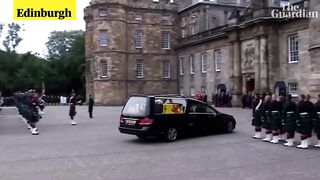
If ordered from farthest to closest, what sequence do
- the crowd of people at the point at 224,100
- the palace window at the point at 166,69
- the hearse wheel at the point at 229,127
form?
1. the palace window at the point at 166,69
2. the crowd of people at the point at 224,100
3. the hearse wheel at the point at 229,127

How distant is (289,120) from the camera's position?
15422 millimetres

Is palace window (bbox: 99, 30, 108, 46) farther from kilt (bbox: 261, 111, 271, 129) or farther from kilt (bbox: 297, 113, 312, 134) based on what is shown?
kilt (bbox: 297, 113, 312, 134)

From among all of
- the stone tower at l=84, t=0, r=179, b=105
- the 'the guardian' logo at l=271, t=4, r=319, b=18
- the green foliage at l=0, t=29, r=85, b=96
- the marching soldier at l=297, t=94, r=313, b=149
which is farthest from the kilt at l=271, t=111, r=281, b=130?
the green foliage at l=0, t=29, r=85, b=96

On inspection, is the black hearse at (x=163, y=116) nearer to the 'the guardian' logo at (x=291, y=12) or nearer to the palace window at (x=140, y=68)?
the 'the guardian' logo at (x=291, y=12)

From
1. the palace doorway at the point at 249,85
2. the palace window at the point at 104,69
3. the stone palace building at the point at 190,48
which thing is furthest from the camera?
the palace window at the point at 104,69

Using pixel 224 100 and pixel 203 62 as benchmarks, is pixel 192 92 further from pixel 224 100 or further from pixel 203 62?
pixel 224 100

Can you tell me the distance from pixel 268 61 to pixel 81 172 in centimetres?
3227

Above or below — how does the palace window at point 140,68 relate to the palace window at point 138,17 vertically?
below

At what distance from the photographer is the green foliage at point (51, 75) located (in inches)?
3054

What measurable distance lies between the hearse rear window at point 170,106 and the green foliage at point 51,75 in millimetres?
59458

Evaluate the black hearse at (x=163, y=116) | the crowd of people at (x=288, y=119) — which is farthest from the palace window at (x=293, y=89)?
the black hearse at (x=163, y=116)

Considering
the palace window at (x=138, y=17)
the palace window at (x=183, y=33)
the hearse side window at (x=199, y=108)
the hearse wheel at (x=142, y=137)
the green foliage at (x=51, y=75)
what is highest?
the palace window at (x=138, y=17)

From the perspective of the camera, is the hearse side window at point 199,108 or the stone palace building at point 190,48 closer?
the hearse side window at point 199,108

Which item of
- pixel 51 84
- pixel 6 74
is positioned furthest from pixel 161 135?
pixel 6 74
